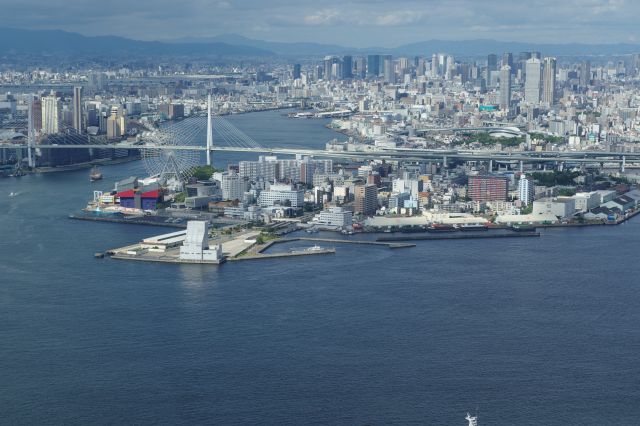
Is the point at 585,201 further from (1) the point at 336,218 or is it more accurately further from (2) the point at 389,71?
(2) the point at 389,71

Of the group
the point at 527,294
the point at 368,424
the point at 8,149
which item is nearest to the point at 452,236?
the point at 527,294

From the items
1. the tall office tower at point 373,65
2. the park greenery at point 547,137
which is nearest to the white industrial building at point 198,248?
the park greenery at point 547,137

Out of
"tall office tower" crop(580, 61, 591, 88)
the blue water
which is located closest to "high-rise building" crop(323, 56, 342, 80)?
"tall office tower" crop(580, 61, 591, 88)

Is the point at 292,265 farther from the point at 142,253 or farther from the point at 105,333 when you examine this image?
the point at 105,333

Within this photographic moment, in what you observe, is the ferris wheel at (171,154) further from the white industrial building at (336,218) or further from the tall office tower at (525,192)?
the tall office tower at (525,192)

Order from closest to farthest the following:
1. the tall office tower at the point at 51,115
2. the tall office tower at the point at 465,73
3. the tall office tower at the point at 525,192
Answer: the tall office tower at the point at 525,192 < the tall office tower at the point at 51,115 < the tall office tower at the point at 465,73

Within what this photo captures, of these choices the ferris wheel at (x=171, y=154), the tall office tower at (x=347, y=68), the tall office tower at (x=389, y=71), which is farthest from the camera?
the tall office tower at (x=347, y=68)

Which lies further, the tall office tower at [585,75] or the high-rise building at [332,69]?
the high-rise building at [332,69]

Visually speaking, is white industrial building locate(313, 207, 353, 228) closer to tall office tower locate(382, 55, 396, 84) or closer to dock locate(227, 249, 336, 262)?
dock locate(227, 249, 336, 262)

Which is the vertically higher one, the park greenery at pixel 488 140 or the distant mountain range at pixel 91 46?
the distant mountain range at pixel 91 46
